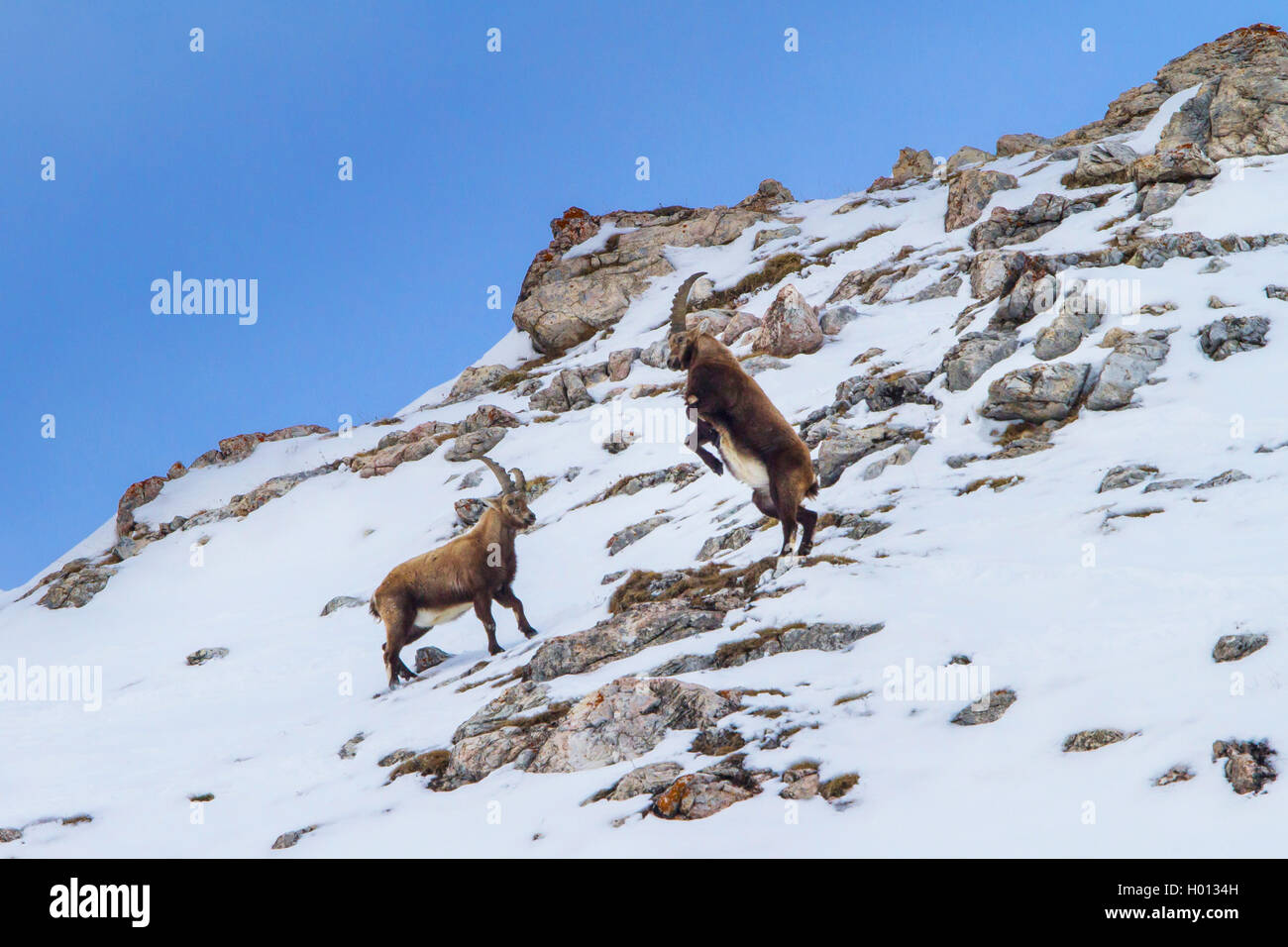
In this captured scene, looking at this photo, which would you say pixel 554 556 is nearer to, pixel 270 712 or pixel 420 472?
pixel 270 712

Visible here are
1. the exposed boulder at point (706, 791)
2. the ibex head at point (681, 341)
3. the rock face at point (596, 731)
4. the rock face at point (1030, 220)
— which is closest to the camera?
the exposed boulder at point (706, 791)

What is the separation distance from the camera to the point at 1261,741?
238 inches

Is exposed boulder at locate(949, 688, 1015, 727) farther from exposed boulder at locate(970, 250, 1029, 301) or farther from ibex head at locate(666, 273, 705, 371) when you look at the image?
exposed boulder at locate(970, 250, 1029, 301)

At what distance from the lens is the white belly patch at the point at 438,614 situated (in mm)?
15383

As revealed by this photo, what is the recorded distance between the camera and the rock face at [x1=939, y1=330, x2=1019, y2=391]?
58.7ft

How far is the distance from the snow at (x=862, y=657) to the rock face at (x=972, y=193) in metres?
8.92

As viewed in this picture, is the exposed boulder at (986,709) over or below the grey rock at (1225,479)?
below

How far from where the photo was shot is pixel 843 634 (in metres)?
10.1

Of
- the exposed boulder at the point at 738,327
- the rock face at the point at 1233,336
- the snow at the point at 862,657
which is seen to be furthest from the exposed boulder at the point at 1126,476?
the exposed boulder at the point at 738,327

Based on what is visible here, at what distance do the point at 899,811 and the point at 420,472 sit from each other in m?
23.9

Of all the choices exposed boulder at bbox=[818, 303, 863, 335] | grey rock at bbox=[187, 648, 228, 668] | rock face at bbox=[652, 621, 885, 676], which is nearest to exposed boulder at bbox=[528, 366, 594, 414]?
exposed boulder at bbox=[818, 303, 863, 335]

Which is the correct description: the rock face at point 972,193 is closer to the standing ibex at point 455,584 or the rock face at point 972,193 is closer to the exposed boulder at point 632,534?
the exposed boulder at point 632,534
